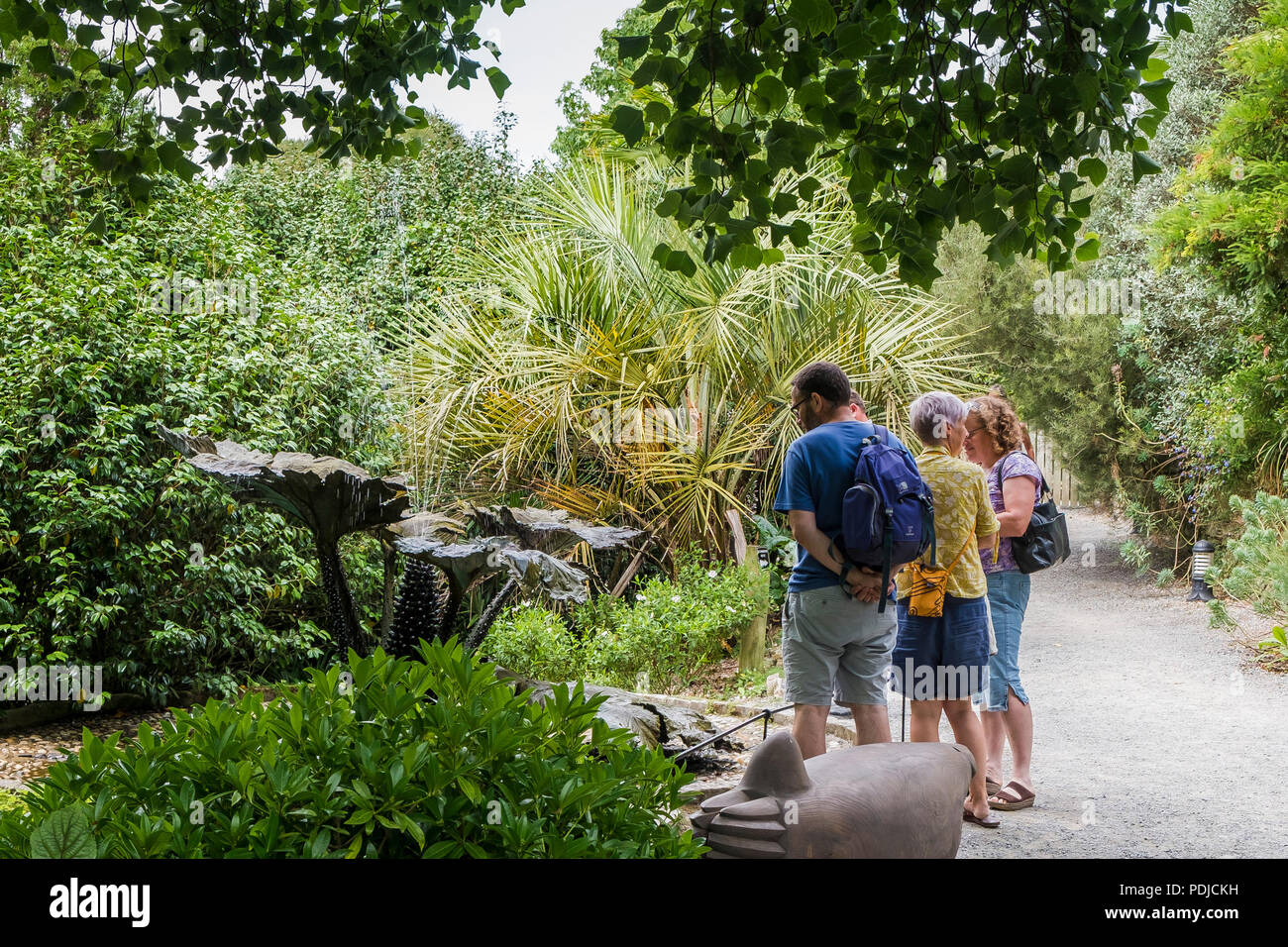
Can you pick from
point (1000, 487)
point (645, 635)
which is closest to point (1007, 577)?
point (1000, 487)

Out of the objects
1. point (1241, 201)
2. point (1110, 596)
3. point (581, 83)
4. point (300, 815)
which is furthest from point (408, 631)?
point (581, 83)

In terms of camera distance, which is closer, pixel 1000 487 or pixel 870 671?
pixel 870 671

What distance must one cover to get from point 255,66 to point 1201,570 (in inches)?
463

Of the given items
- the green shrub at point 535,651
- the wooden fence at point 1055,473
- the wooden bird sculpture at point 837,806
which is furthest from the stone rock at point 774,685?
the wooden fence at point 1055,473

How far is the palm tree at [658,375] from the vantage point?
891cm

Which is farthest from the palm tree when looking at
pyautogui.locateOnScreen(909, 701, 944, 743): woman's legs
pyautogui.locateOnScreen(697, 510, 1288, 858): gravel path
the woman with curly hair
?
pyautogui.locateOnScreen(909, 701, 944, 743): woman's legs

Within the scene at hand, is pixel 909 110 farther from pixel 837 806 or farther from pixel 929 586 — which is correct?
pixel 837 806

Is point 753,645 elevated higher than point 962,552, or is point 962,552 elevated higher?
point 962,552

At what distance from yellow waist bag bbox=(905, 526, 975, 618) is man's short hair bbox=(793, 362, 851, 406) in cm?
74

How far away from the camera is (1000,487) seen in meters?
4.44

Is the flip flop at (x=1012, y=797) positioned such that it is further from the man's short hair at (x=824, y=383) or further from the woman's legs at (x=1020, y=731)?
the man's short hair at (x=824, y=383)

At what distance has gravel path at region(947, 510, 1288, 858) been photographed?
4.26 meters

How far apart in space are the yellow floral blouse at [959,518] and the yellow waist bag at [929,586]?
2cm

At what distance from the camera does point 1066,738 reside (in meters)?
6.35
